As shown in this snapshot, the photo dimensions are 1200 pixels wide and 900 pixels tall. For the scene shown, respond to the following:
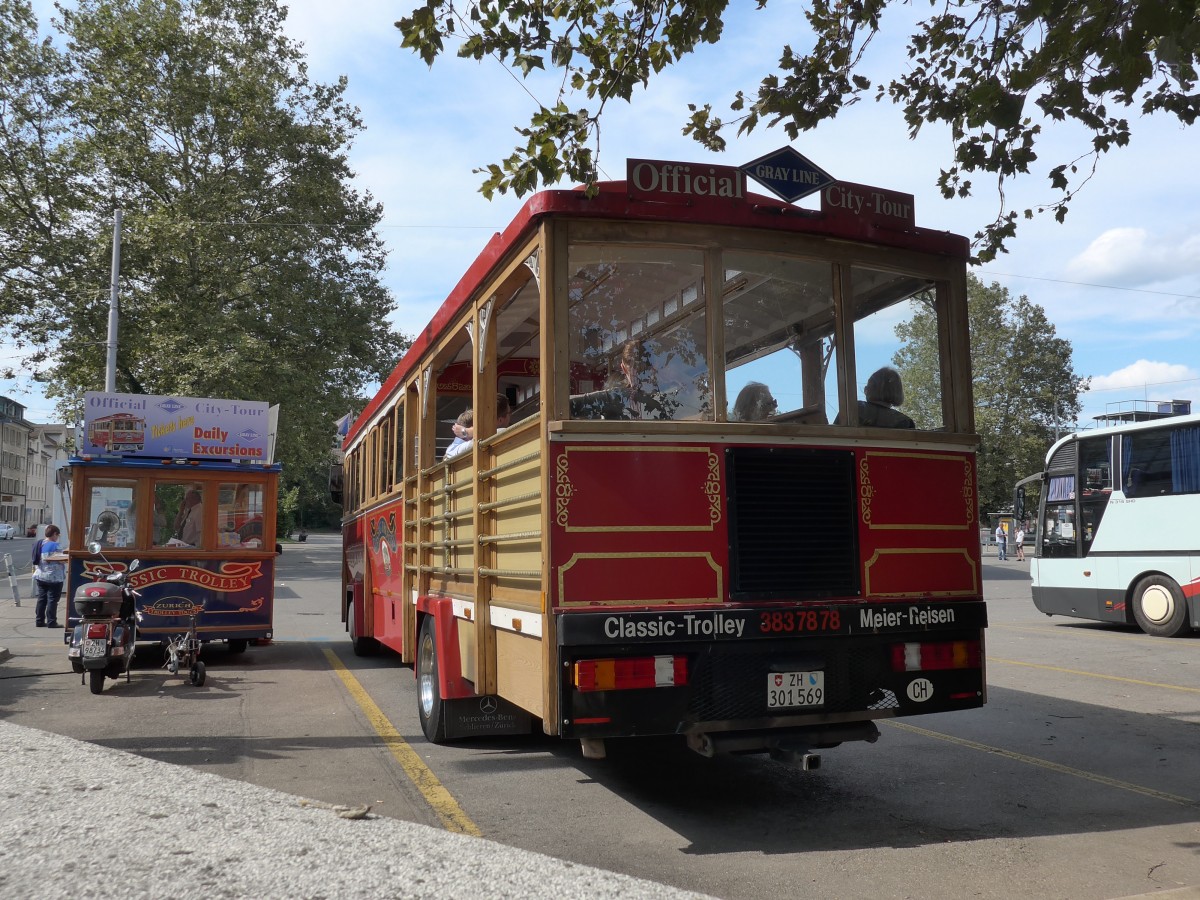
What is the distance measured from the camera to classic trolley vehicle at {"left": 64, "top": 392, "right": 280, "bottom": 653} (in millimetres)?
11219

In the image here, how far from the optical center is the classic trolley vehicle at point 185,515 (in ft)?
36.8

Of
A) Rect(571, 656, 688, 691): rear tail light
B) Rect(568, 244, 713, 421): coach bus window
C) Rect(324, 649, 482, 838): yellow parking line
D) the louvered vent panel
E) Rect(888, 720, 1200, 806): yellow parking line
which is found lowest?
Rect(888, 720, 1200, 806): yellow parking line

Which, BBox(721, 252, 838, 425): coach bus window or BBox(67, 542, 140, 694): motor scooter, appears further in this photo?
BBox(67, 542, 140, 694): motor scooter

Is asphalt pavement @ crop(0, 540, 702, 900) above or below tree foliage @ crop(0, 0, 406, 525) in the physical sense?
below

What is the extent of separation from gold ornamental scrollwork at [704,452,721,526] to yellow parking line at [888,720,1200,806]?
124 inches

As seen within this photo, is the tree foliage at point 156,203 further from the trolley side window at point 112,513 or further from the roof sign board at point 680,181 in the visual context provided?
the roof sign board at point 680,181

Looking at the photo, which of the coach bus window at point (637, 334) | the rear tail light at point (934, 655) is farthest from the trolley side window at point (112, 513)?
the rear tail light at point (934, 655)

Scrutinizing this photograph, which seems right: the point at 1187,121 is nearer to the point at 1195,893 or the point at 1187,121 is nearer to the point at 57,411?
the point at 1195,893

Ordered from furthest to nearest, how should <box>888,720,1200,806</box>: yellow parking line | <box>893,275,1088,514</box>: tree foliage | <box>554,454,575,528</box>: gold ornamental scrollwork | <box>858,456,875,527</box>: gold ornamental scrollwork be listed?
<box>893,275,1088,514</box>: tree foliage < <box>888,720,1200,806</box>: yellow parking line < <box>858,456,875,527</box>: gold ornamental scrollwork < <box>554,454,575,528</box>: gold ornamental scrollwork

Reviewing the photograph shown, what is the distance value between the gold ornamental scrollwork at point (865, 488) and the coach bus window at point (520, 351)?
173 centimetres

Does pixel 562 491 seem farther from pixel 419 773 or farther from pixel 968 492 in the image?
pixel 419 773

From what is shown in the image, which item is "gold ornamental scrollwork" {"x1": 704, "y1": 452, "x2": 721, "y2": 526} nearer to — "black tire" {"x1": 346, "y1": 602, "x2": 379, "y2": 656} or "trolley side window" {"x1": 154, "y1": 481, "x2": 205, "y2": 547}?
"black tire" {"x1": 346, "y1": 602, "x2": 379, "y2": 656}

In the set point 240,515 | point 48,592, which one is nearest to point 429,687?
point 240,515

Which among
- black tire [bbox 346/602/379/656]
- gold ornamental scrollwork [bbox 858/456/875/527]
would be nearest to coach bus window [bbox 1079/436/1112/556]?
black tire [bbox 346/602/379/656]
